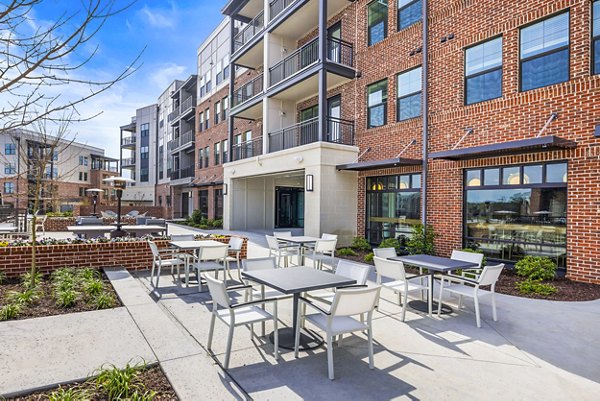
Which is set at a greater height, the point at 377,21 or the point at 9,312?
the point at 377,21

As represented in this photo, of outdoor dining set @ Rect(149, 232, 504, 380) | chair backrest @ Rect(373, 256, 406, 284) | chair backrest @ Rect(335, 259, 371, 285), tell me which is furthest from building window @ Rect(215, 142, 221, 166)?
chair backrest @ Rect(335, 259, 371, 285)

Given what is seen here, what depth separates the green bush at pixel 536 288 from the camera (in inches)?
258

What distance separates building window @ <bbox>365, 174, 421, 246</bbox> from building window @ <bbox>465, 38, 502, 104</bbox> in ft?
9.44

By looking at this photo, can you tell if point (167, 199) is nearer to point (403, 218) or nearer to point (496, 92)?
point (403, 218)

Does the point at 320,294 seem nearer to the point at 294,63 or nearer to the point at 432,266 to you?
the point at 432,266

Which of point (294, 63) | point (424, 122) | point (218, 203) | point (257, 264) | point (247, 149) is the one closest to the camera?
point (257, 264)

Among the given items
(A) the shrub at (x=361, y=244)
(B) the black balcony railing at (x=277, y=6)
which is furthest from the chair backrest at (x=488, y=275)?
(B) the black balcony railing at (x=277, y=6)

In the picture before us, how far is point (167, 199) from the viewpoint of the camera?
120ft

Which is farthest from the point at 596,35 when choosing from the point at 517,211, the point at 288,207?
the point at 288,207

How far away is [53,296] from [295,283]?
432 cm

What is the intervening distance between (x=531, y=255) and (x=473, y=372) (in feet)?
19.7

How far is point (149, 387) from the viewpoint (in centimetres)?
310

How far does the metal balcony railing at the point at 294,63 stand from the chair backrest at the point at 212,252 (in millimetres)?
10498

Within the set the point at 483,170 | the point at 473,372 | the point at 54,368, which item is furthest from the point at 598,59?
the point at 54,368
